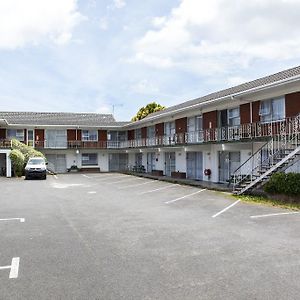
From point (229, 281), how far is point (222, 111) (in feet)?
55.8

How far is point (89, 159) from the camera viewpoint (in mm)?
37688

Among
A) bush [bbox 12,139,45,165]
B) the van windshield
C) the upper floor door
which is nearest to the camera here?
the van windshield

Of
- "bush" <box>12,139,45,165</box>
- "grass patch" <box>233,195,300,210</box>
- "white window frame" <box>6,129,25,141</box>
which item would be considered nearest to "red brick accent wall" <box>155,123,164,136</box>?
"bush" <box>12,139,45,165</box>

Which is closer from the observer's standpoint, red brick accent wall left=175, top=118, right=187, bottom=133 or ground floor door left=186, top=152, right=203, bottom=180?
ground floor door left=186, top=152, right=203, bottom=180

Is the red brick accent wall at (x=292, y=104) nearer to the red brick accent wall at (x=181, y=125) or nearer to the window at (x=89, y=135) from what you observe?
the red brick accent wall at (x=181, y=125)

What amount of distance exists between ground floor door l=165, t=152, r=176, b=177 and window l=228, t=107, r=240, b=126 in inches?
319

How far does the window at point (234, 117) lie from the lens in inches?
777

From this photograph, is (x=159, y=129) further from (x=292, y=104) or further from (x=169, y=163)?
(x=292, y=104)

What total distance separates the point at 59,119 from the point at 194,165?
73.9ft

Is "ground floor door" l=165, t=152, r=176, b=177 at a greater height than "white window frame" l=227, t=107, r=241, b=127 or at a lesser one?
lesser

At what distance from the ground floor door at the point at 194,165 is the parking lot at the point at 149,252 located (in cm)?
1093

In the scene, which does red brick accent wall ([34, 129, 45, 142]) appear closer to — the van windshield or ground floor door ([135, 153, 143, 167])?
the van windshield

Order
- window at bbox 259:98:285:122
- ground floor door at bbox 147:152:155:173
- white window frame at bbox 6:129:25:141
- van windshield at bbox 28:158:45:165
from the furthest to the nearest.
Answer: white window frame at bbox 6:129:25:141 < ground floor door at bbox 147:152:155:173 < van windshield at bbox 28:158:45:165 < window at bbox 259:98:285:122

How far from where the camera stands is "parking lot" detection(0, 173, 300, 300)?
4.95 m
